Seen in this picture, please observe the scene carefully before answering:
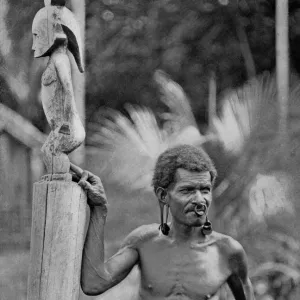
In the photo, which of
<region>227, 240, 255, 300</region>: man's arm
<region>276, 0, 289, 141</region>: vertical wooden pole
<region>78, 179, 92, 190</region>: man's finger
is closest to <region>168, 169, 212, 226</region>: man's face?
<region>227, 240, 255, 300</region>: man's arm

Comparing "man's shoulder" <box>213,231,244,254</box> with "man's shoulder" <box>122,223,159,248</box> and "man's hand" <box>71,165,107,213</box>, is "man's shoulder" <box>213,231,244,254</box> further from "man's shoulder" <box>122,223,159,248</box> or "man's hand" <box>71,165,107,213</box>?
"man's hand" <box>71,165,107,213</box>

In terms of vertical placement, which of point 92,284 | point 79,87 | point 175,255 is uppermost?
point 79,87

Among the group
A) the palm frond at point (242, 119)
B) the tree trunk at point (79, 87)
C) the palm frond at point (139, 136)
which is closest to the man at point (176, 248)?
the palm frond at point (139, 136)

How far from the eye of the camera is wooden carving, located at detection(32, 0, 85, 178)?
4.32 meters

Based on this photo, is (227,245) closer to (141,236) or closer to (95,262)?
(141,236)

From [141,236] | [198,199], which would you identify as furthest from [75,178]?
[198,199]

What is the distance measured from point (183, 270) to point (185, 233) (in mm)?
170

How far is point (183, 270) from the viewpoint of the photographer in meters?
4.39

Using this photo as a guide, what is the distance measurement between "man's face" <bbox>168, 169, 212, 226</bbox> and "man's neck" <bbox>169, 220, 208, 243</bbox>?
0.05m

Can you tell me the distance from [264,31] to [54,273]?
24.6 ft

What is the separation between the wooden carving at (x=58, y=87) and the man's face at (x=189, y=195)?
0.48 meters

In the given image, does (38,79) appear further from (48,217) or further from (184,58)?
(48,217)

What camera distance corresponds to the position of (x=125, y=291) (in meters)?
8.60

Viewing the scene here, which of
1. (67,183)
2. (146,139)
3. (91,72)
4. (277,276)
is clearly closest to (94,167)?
(146,139)
